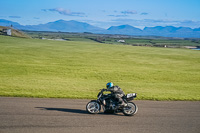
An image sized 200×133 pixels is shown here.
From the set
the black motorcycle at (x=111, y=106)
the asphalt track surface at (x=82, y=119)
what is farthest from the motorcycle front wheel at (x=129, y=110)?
the asphalt track surface at (x=82, y=119)

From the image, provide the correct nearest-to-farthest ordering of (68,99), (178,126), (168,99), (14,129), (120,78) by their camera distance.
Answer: (14,129)
(178,126)
(68,99)
(168,99)
(120,78)

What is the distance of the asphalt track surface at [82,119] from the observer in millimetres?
10547

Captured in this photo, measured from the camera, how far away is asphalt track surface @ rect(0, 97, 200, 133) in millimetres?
10547

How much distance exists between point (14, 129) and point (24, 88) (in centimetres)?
1005

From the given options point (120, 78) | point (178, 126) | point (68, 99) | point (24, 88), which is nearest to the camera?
point (178, 126)

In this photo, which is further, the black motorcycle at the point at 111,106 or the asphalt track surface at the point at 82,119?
the black motorcycle at the point at 111,106

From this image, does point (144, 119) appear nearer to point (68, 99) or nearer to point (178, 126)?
point (178, 126)

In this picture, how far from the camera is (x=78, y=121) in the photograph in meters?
11.5

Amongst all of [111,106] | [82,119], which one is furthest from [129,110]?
[82,119]

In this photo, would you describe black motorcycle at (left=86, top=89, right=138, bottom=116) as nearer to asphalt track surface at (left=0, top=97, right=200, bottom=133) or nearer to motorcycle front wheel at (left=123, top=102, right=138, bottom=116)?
motorcycle front wheel at (left=123, top=102, right=138, bottom=116)

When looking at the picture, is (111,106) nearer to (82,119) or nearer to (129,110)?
(129,110)

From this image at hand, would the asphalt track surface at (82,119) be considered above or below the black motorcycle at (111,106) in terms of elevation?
below

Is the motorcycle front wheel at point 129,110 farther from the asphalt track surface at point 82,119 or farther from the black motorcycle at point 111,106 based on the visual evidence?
the asphalt track surface at point 82,119

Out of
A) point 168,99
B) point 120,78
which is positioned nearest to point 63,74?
point 120,78
